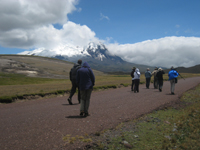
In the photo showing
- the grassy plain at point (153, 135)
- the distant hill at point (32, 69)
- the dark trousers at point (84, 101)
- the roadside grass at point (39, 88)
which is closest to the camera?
the grassy plain at point (153, 135)

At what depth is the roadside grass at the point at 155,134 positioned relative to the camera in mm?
4805

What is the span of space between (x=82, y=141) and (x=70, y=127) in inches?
56.0

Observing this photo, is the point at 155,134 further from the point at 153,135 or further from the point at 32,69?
the point at 32,69

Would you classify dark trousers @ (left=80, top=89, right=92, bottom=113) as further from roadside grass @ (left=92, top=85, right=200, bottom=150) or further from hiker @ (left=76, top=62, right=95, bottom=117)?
roadside grass @ (left=92, top=85, right=200, bottom=150)

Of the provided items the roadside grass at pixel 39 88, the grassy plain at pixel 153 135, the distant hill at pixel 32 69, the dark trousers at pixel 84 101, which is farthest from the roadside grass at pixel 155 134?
the distant hill at pixel 32 69

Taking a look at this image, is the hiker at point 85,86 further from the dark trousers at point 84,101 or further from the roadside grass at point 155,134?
the roadside grass at point 155,134

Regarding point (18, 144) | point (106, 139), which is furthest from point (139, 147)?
point (18, 144)

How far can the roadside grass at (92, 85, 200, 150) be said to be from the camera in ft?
15.8

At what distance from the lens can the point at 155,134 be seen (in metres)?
5.67

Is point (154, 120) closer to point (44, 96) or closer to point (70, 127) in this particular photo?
point (70, 127)

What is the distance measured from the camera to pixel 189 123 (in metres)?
6.56

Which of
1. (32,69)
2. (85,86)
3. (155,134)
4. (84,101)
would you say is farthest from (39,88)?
(32,69)

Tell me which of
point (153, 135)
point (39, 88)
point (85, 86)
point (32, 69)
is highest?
point (32, 69)

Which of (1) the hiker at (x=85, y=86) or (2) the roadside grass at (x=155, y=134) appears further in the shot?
(1) the hiker at (x=85, y=86)
